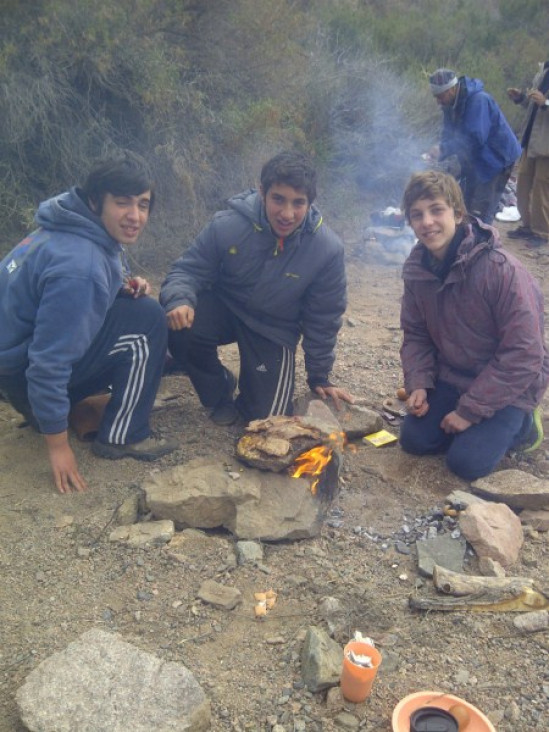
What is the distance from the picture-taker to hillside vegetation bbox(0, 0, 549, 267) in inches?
235

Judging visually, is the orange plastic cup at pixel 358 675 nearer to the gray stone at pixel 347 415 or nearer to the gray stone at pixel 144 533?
the gray stone at pixel 144 533

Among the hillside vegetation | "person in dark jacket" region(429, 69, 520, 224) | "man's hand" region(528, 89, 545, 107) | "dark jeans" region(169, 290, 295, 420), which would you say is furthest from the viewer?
"man's hand" region(528, 89, 545, 107)

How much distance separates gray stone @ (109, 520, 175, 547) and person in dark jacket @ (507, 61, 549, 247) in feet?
21.7

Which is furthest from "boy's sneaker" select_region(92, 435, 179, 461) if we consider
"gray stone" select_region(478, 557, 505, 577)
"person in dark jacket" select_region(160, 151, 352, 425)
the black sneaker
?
the black sneaker

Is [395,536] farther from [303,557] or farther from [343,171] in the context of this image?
[343,171]

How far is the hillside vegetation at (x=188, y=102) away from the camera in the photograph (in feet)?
19.6

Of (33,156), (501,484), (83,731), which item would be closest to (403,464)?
(501,484)

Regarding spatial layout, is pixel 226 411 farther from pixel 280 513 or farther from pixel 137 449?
pixel 280 513

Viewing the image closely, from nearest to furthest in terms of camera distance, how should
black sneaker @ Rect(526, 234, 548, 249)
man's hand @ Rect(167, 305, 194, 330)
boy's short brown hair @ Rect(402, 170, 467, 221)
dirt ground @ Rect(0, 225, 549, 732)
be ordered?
1. dirt ground @ Rect(0, 225, 549, 732)
2. boy's short brown hair @ Rect(402, 170, 467, 221)
3. man's hand @ Rect(167, 305, 194, 330)
4. black sneaker @ Rect(526, 234, 548, 249)

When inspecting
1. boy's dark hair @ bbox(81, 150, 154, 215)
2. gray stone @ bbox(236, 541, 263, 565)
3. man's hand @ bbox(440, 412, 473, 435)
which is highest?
boy's dark hair @ bbox(81, 150, 154, 215)

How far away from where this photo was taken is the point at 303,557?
→ 300 centimetres

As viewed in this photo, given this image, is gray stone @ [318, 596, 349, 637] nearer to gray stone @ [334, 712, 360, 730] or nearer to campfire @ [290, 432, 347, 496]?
gray stone @ [334, 712, 360, 730]

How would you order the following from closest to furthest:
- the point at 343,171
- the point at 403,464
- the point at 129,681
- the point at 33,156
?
1. the point at 129,681
2. the point at 403,464
3. the point at 33,156
4. the point at 343,171

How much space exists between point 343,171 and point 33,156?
4.28 meters
